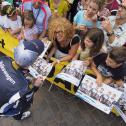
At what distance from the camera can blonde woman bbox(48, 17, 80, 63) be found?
5.41m

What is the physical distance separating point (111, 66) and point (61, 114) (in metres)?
1.34

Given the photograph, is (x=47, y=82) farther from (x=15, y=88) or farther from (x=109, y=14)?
(x=15, y=88)

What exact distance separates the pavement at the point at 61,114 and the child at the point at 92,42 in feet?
3.53

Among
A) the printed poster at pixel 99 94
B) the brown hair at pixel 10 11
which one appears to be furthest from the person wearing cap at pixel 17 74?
the brown hair at pixel 10 11

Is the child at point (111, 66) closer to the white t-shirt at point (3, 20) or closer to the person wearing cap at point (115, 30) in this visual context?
the person wearing cap at point (115, 30)

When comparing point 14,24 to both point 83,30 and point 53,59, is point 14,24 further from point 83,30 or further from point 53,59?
point 83,30

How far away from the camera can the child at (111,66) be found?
4.97 meters

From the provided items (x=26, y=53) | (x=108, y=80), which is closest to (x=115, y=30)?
(x=108, y=80)

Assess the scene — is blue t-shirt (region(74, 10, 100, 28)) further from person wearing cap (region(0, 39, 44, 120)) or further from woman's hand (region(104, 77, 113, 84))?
person wearing cap (region(0, 39, 44, 120))

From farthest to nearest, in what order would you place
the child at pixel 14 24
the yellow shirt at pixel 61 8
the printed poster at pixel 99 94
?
the yellow shirt at pixel 61 8 < the child at pixel 14 24 < the printed poster at pixel 99 94

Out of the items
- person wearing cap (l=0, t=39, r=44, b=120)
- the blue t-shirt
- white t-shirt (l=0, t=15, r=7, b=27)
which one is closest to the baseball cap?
person wearing cap (l=0, t=39, r=44, b=120)

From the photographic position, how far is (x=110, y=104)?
523cm

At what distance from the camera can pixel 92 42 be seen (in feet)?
17.3

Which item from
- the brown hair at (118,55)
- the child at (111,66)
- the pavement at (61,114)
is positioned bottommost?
the pavement at (61,114)
